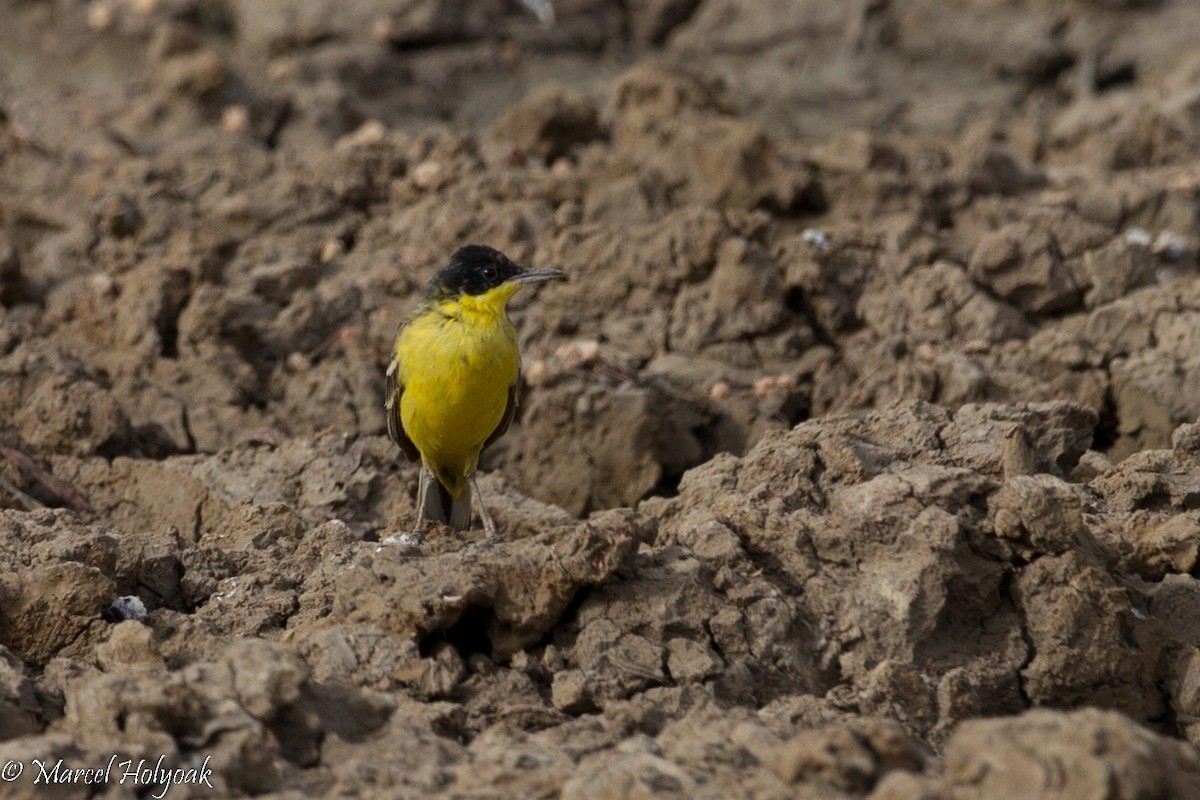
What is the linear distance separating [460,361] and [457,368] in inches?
1.4

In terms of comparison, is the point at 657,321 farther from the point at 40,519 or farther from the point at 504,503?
the point at 40,519

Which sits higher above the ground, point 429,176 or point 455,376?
point 429,176

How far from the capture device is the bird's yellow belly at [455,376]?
307 inches

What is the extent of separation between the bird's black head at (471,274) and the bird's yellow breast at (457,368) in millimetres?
41

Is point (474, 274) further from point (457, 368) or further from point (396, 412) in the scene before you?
point (396, 412)

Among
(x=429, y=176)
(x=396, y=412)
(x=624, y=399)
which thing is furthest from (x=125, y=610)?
(x=429, y=176)

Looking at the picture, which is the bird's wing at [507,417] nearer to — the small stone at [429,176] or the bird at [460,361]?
the bird at [460,361]

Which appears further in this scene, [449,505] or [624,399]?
[624,399]

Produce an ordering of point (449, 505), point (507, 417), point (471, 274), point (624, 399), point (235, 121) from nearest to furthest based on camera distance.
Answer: point (471, 274) < point (507, 417) < point (449, 505) < point (624, 399) < point (235, 121)

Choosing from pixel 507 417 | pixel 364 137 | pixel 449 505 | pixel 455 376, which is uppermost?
pixel 364 137

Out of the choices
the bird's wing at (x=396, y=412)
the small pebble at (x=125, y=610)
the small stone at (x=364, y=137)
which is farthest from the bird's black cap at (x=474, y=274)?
the small stone at (x=364, y=137)

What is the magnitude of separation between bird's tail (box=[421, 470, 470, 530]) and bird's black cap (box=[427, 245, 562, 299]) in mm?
1005

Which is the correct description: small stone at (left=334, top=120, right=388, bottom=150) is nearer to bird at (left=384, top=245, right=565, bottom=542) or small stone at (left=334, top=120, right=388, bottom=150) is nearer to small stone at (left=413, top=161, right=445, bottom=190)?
small stone at (left=413, top=161, right=445, bottom=190)

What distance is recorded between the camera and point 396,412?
8.19m
